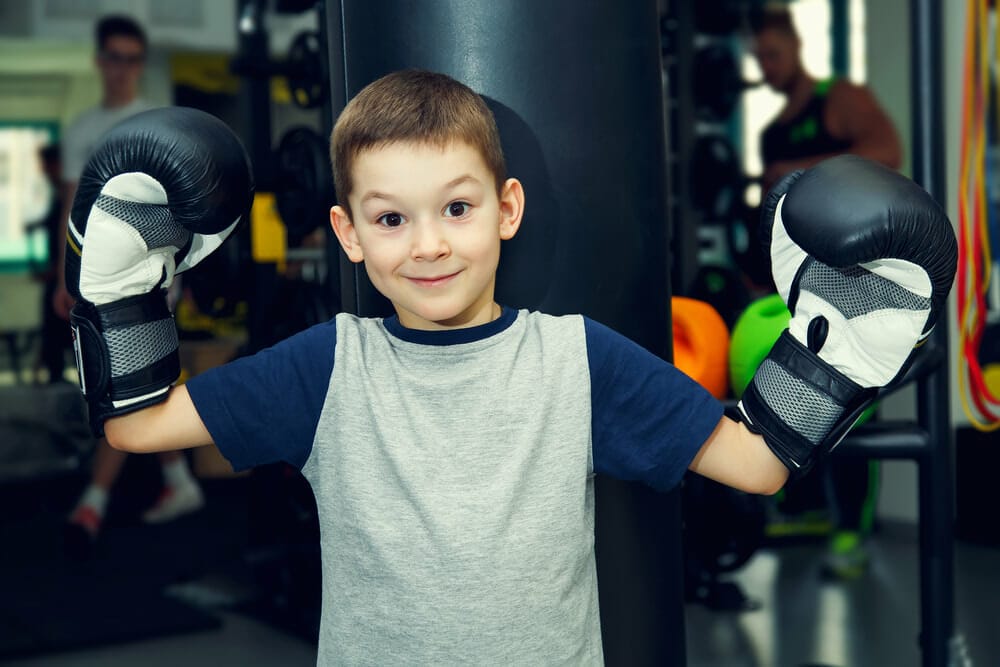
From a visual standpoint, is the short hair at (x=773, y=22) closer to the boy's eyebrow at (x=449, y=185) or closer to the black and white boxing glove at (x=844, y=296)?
the black and white boxing glove at (x=844, y=296)

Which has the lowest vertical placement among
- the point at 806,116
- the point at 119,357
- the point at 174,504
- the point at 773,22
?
the point at 174,504

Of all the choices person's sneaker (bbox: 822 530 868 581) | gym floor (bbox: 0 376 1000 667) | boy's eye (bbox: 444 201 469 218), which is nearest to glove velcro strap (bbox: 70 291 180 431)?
boy's eye (bbox: 444 201 469 218)

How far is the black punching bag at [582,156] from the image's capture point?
3.93ft

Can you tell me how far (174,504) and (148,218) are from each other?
10.1 feet

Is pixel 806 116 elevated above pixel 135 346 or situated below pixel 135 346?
above

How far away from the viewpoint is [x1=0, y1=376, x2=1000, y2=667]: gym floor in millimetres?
2357

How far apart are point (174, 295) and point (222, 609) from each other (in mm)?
1276

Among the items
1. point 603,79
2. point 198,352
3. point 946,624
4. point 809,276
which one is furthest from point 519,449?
point 198,352

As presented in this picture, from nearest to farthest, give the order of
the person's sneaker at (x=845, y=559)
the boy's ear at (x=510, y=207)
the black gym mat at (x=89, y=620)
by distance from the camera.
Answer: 1. the boy's ear at (x=510, y=207)
2. the black gym mat at (x=89, y=620)
3. the person's sneaker at (x=845, y=559)

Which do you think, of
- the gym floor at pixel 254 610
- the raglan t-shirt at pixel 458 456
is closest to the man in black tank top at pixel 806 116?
the gym floor at pixel 254 610

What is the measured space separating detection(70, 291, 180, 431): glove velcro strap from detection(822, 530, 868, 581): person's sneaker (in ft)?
7.16

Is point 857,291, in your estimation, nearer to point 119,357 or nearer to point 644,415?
point 644,415

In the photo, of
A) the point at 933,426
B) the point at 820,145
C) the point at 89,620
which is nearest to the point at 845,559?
the point at 820,145

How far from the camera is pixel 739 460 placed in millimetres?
1067
